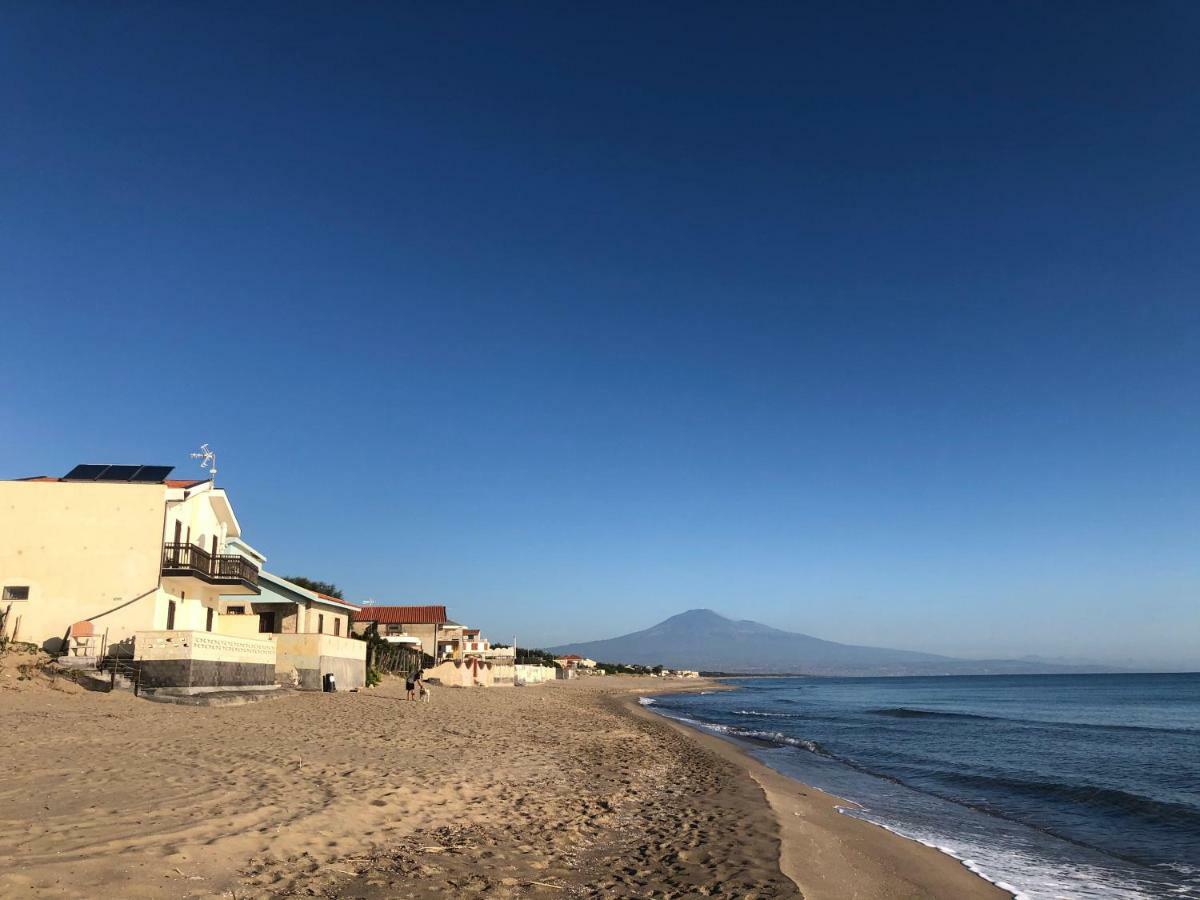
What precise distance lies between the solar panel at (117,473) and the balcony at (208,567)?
2.95 metres

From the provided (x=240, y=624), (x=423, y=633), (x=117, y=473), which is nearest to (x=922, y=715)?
(x=423, y=633)

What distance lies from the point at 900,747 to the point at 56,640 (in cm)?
2781

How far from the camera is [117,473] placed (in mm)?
25422

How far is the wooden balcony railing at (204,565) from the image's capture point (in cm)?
2400

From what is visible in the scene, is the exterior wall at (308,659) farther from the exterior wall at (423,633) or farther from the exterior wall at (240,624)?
the exterior wall at (423,633)

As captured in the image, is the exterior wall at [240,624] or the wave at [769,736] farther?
the exterior wall at [240,624]

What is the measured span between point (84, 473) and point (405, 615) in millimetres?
37862

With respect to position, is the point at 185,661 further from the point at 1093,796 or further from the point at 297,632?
the point at 1093,796

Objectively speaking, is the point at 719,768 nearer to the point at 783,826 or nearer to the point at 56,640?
the point at 783,826

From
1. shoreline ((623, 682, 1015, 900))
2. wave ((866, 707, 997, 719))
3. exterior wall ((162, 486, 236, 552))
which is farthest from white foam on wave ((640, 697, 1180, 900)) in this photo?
wave ((866, 707, 997, 719))

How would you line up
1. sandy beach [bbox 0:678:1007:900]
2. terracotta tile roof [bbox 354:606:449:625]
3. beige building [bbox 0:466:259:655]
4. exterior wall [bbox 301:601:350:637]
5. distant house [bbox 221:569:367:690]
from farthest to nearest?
terracotta tile roof [bbox 354:606:449:625]
exterior wall [bbox 301:601:350:637]
distant house [bbox 221:569:367:690]
beige building [bbox 0:466:259:655]
sandy beach [bbox 0:678:1007:900]

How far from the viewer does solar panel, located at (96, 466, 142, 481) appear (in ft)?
81.9

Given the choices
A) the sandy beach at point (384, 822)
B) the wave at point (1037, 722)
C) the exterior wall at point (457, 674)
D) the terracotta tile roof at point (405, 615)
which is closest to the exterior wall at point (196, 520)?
the sandy beach at point (384, 822)

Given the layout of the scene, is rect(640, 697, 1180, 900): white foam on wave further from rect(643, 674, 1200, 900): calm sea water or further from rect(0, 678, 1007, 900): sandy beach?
rect(0, 678, 1007, 900): sandy beach
